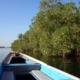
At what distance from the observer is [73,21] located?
51250 mm

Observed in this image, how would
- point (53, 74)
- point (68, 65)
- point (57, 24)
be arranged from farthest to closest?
1. point (57, 24)
2. point (68, 65)
3. point (53, 74)

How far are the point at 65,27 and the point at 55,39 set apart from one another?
3761 millimetres

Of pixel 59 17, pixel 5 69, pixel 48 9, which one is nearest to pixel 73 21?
pixel 59 17

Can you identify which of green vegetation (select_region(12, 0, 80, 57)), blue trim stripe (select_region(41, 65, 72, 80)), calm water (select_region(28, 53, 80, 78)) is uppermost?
green vegetation (select_region(12, 0, 80, 57))

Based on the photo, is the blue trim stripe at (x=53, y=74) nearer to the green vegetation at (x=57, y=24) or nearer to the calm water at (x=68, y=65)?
the calm water at (x=68, y=65)

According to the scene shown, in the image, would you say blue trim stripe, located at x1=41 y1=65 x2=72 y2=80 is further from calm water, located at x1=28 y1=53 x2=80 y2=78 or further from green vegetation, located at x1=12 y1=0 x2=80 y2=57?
green vegetation, located at x1=12 y1=0 x2=80 y2=57

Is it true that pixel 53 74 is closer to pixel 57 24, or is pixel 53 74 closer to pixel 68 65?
pixel 68 65

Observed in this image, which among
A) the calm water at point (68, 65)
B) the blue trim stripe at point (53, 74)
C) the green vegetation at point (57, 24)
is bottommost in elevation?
the calm water at point (68, 65)

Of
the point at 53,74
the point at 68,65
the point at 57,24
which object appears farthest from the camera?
the point at 57,24

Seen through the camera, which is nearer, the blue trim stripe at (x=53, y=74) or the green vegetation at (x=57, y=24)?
the blue trim stripe at (x=53, y=74)

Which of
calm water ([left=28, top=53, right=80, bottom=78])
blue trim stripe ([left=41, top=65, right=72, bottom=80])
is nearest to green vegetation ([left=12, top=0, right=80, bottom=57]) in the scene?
calm water ([left=28, top=53, right=80, bottom=78])

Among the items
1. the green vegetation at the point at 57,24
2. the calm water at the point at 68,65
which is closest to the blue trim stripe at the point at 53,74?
the calm water at the point at 68,65

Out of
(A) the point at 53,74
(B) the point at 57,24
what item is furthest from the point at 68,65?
(B) the point at 57,24

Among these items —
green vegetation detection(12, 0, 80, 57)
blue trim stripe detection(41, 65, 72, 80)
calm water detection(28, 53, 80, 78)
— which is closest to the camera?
blue trim stripe detection(41, 65, 72, 80)
